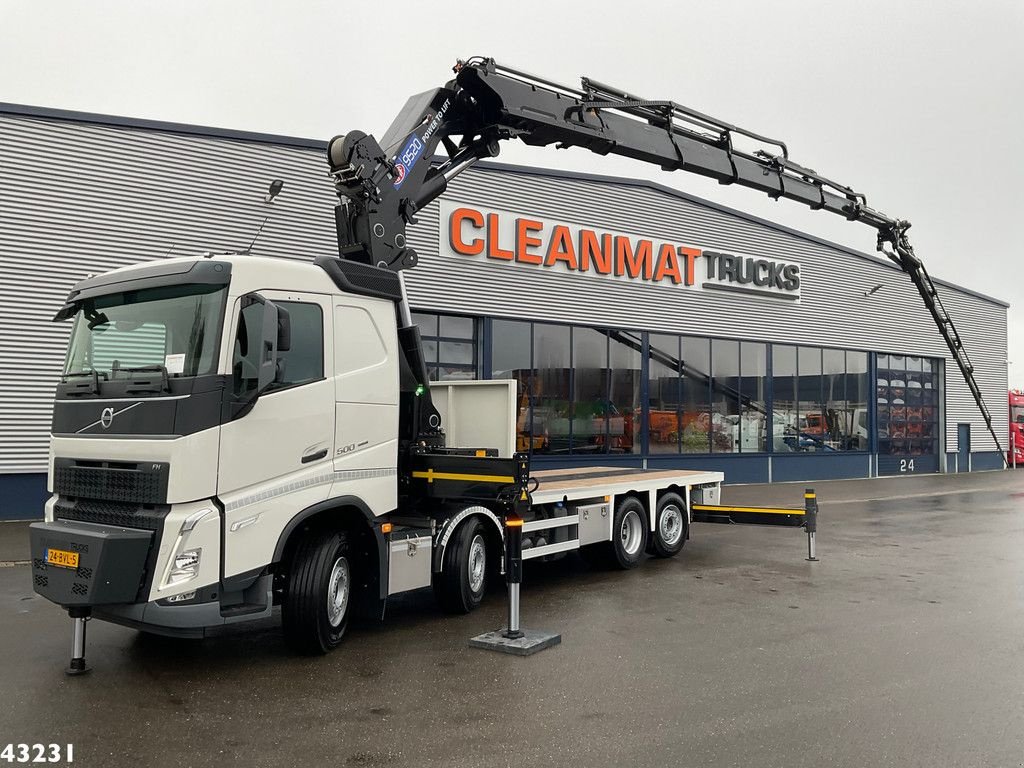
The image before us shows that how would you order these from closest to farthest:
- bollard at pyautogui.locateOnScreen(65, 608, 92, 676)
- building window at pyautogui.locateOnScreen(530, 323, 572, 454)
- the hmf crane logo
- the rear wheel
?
bollard at pyautogui.locateOnScreen(65, 608, 92, 676), the rear wheel, the hmf crane logo, building window at pyautogui.locateOnScreen(530, 323, 572, 454)

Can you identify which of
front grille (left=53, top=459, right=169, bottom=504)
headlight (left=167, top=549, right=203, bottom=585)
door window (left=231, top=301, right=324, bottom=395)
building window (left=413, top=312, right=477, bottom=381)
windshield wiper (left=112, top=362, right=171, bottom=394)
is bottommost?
headlight (left=167, top=549, right=203, bottom=585)

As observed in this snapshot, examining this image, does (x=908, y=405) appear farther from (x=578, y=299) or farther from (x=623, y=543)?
(x=623, y=543)

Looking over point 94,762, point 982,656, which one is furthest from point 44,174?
point 982,656

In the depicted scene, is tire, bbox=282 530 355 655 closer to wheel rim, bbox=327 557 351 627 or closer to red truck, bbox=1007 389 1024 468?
wheel rim, bbox=327 557 351 627

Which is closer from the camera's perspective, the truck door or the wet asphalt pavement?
the wet asphalt pavement

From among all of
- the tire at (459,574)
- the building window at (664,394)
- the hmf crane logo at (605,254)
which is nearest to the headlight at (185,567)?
the tire at (459,574)

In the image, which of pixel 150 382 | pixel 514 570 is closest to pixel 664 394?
pixel 514 570

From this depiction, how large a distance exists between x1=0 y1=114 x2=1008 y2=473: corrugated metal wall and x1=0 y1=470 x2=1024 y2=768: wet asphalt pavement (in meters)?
6.48

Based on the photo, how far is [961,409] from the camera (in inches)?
1305

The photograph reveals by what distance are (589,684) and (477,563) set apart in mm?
2609

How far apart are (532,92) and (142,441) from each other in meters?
6.29

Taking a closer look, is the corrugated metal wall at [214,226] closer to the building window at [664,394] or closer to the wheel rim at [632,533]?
the building window at [664,394]

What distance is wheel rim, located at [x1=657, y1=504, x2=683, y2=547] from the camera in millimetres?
11890

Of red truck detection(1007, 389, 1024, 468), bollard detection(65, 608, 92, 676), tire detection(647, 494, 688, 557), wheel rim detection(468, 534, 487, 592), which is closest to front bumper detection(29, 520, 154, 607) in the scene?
bollard detection(65, 608, 92, 676)
